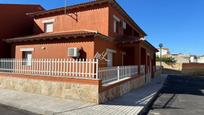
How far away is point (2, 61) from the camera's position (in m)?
13.1

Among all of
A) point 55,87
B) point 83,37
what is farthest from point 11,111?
point 83,37

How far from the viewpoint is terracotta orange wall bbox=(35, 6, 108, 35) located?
14411mm

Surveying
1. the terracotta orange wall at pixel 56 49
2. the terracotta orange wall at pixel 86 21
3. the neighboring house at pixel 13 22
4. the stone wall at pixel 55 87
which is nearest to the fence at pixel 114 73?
the stone wall at pixel 55 87

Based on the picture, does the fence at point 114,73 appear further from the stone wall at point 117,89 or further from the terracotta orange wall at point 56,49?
the terracotta orange wall at point 56,49

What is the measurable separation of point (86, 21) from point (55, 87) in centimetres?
662

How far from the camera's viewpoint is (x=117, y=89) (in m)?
10.7

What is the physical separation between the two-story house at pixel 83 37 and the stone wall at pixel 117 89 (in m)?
2.07

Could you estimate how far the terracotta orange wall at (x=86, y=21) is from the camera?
1441 centimetres

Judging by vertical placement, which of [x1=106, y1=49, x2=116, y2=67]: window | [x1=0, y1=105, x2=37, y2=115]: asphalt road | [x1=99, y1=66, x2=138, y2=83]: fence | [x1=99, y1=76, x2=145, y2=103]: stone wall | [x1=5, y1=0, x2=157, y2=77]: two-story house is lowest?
[x1=0, y1=105, x2=37, y2=115]: asphalt road

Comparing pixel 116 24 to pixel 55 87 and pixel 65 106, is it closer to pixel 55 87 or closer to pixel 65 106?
pixel 55 87

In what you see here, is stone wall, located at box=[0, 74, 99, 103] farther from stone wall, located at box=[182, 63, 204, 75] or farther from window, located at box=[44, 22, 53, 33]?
stone wall, located at box=[182, 63, 204, 75]

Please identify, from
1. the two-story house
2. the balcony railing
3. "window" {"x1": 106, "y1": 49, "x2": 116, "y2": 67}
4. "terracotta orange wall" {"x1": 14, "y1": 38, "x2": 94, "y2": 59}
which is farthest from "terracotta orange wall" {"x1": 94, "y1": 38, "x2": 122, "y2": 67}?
the balcony railing

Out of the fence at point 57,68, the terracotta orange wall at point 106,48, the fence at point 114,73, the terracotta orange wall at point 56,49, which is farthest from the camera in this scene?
the terracotta orange wall at point 106,48

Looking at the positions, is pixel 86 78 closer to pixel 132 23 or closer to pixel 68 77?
pixel 68 77
